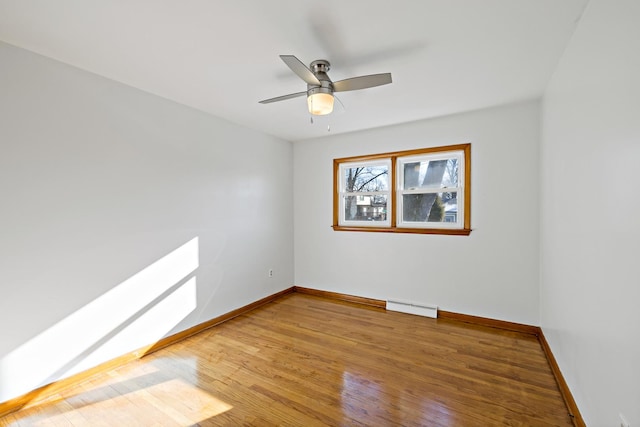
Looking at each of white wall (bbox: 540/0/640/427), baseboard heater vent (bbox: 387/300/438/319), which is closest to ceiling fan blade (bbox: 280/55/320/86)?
white wall (bbox: 540/0/640/427)

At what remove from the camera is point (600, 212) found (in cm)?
145

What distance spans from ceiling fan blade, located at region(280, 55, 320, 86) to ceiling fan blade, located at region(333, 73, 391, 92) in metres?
0.18

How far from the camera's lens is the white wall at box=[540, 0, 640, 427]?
45.2 inches

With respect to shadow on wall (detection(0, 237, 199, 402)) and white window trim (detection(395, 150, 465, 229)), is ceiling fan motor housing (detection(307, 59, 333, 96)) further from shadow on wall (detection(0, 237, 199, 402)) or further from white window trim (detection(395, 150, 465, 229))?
shadow on wall (detection(0, 237, 199, 402))

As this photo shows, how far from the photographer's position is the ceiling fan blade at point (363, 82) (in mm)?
1876

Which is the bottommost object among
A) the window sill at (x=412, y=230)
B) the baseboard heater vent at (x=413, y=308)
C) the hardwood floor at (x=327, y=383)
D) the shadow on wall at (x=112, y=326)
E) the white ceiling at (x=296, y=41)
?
the hardwood floor at (x=327, y=383)

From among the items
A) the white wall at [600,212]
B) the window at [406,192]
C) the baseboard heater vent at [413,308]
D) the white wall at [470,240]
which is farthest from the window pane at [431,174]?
the baseboard heater vent at [413,308]

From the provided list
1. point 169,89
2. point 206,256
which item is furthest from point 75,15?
point 206,256

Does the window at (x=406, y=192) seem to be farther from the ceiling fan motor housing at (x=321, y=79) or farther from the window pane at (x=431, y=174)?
the ceiling fan motor housing at (x=321, y=79)

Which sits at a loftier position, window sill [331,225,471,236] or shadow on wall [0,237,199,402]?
window sill [331,225,471,236]

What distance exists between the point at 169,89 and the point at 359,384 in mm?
3094

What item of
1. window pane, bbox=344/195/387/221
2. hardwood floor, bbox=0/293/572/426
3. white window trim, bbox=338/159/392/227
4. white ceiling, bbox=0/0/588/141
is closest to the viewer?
white ceiling, bbox=0/0/588/141

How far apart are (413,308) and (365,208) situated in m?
1.52

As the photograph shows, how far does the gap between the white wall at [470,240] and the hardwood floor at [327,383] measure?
1.58 ft
